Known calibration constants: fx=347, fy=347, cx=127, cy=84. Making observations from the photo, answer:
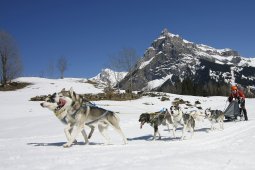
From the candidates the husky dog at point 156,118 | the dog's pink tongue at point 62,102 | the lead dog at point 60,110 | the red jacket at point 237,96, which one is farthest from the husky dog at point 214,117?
the dog's pink tongue at point 62,102

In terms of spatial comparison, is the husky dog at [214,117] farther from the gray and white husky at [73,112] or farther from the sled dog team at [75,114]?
the gray and white husky at [73,112]

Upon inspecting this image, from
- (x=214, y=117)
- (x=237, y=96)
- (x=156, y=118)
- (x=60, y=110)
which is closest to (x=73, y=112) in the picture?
(x=60, y=110)

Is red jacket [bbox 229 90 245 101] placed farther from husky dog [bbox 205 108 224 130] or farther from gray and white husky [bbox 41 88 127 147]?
gray and white husky [bbox 41 88 127 147]

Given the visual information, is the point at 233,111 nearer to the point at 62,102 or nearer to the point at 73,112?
the point at 73,112

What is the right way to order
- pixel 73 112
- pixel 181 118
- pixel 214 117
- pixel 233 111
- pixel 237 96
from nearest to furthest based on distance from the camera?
pixel 73 112
pixel 181 118
pixel 214 117
pixel 233 111
pixel 237 96

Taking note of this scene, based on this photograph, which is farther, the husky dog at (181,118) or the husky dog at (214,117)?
the husky dog at (214,117)

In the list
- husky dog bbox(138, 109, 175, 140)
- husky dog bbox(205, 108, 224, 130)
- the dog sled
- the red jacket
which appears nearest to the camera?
husky dog bbox(138, 109, 175, 140)

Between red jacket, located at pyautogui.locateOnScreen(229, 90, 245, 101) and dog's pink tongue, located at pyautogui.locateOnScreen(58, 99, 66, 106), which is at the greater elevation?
red jacket, located at pyautogui.locateOnScreen(229, 90, 245, 101)

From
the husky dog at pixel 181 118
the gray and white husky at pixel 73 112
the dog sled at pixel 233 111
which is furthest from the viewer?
the dog sled at pixel 233 111

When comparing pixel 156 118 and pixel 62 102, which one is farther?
pixel 156 118

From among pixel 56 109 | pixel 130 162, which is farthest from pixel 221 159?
pixel 56 109

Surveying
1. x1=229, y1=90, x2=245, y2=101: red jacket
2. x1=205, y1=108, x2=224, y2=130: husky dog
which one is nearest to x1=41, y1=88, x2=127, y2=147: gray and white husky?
x1=205, y1=108, x2=224, y2=130: husky dog

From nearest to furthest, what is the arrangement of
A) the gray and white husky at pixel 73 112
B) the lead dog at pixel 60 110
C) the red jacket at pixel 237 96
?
the lead dog at pixel 60 110 → the gray and white husky at pixel 73 112 → the red jacket at pixel 237 96

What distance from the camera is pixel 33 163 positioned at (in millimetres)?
6598
